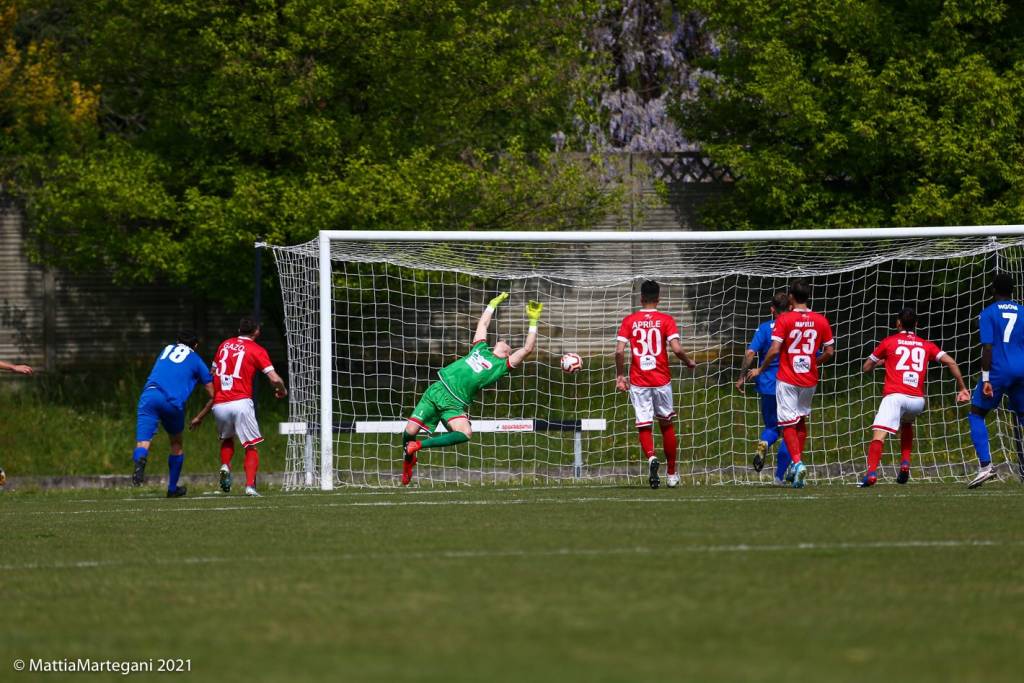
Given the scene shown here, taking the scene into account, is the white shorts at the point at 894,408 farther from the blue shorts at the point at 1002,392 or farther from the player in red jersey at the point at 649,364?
the player in red jersey at the point at 649,364

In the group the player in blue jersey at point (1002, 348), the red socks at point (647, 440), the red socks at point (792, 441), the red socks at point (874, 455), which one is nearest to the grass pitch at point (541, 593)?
the red socks at point (792, 441)

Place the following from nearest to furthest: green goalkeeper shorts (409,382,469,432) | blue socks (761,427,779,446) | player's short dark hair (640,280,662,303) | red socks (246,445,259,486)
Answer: player's short dark hair (640,280,662,303) < green goalkeeper shorts (409,382,469,432) < red socks (246,445,259,486) < blue socks (761,427,779,446)

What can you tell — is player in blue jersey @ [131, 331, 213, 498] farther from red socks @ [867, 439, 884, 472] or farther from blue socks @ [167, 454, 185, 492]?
red socks @ [867, 439, 884, 472]

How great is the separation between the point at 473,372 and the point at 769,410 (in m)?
3.63

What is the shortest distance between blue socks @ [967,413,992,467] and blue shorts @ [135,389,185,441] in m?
8.23

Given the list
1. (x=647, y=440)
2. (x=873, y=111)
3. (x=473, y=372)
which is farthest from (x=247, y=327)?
(x=873, y=111)

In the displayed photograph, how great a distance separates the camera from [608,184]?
2422 cm

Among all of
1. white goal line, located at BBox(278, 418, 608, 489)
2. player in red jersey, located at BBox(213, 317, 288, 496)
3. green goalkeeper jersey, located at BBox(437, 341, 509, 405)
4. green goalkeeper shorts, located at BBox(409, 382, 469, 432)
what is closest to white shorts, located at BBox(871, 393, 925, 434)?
green goalkeeper jersey, located at BBox(437, 341, 509, 405)

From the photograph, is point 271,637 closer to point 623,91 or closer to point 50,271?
point 50,271

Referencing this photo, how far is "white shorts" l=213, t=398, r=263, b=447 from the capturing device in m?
15.1

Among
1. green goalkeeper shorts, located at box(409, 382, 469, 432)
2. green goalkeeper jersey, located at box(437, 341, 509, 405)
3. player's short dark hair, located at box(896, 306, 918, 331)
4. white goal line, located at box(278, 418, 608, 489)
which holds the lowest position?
white goal line, located at box(278, 418, 608, 489)

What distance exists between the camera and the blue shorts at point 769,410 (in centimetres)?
1602

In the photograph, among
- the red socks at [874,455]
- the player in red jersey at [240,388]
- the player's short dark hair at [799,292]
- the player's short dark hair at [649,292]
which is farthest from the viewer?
the player in red jersey at [240,388]

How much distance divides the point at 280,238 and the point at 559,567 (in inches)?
546
